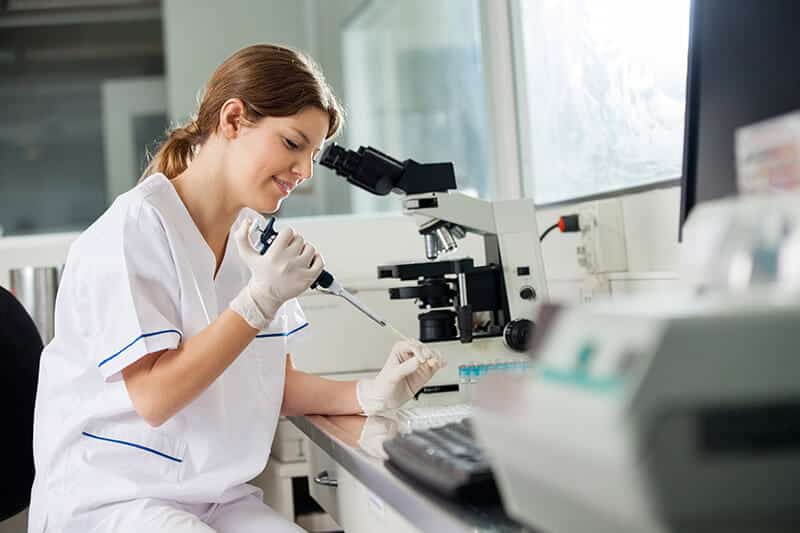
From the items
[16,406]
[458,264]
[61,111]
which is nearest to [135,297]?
[458,264]

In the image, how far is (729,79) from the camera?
1031 millimetres

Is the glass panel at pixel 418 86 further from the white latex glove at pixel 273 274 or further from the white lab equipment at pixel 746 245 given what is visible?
the white lab equipment at pixel 746 245

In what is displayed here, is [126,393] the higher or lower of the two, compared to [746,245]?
lower

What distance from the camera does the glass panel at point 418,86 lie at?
2.79 meters

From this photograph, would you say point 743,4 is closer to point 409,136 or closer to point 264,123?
point 264,123

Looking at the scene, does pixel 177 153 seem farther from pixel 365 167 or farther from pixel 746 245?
Answer: pixel 746 245

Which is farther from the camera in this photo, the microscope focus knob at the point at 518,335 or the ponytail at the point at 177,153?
the ponytail at the point at 177,153

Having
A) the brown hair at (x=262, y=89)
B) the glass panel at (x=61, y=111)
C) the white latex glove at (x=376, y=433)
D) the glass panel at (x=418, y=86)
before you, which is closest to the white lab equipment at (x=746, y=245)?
the white latex glove at (x=376, y=433)

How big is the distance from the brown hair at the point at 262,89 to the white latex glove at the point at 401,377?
0.42 meters

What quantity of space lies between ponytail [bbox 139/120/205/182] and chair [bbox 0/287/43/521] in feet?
1.45

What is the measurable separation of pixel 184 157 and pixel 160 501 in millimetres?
624

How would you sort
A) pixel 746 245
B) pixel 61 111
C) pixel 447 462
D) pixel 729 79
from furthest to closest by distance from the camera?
pixel 61 111, pixel 729 79, pixel 447 462, pixel 746 245

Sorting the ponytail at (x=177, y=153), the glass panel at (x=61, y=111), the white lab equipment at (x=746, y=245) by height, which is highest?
the glass panel at (x=61, y=111)

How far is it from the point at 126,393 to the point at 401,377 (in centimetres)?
42
